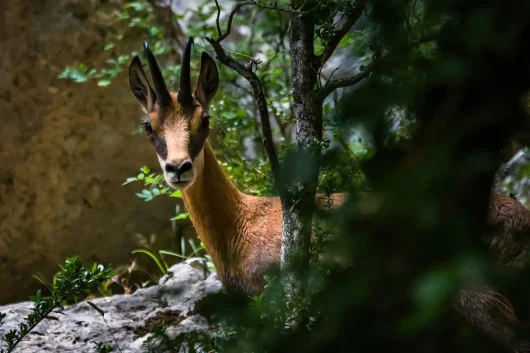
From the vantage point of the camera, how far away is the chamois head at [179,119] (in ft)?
10.2

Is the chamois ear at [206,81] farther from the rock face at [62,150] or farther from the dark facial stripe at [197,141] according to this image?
the rock face at [62,150]

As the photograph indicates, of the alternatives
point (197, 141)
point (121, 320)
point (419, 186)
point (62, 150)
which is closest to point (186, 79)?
point (197, 141)

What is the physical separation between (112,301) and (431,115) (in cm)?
330

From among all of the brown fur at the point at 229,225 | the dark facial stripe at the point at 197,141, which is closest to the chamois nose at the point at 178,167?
the dark facial stripe at the point at 197,141

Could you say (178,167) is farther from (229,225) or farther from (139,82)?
(139,82)

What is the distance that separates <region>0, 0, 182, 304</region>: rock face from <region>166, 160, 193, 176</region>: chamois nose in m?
2.58

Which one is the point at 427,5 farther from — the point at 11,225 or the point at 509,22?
the point at 11,225

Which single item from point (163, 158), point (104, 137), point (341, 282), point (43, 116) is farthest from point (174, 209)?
point (341, 282)

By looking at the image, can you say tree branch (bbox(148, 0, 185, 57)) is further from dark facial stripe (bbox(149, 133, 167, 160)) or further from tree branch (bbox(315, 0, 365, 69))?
tree branch (bbox(315, 0, 365, 69))

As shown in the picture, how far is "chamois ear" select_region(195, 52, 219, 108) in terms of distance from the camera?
3506mm

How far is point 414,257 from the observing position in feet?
2.70

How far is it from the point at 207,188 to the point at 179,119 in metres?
0.44

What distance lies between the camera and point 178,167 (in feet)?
10.0

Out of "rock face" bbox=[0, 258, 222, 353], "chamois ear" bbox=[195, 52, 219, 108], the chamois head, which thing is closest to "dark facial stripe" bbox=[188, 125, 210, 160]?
the chamois head
